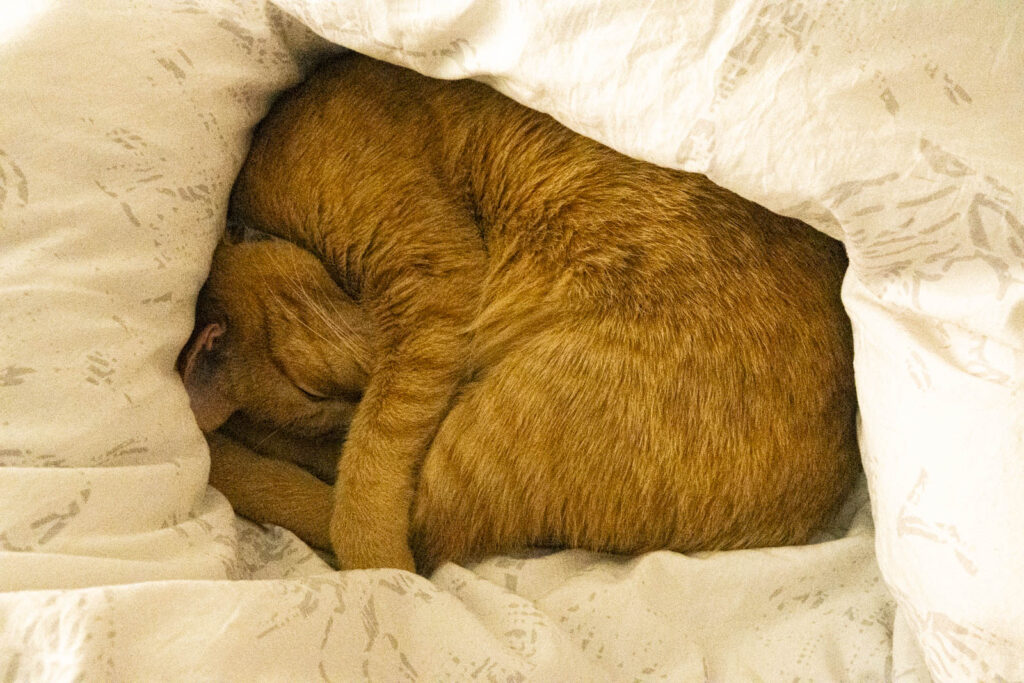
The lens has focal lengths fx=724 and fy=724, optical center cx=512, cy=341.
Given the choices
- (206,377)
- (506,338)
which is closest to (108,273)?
(206,377)

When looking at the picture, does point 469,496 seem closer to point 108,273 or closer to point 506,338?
point 506,338

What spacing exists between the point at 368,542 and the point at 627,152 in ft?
2.34

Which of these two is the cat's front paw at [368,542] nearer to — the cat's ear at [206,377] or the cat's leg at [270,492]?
the cat's leg at [270,492]

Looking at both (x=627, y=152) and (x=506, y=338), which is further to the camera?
(x=506, y=338)

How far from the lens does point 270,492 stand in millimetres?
1231

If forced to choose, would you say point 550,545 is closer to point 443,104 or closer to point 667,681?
point 667,681

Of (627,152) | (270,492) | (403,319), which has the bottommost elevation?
(270,492)

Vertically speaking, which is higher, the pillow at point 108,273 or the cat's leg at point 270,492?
the pillow at point 108,273

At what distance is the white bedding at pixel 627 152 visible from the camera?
0.75 m

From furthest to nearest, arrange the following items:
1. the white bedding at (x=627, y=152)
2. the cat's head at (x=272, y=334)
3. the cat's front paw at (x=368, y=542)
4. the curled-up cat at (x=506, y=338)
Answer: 1. the cat's head at (x=272, y=334)
2. the cat's front paw at (x=368, y=542)
3. the curled-up cat at (x=506, y=338)
4. the white bedding at (x=627, y=152)

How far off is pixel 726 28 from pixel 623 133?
0.51 ft

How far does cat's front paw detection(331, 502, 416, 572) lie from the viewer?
1.15m

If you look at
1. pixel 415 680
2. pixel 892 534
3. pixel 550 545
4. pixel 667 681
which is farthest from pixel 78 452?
pixel 892 534

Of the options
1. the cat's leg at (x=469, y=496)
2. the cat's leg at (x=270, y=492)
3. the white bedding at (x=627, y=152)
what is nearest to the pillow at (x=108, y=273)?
the white bedding at (x=627, y=152)
